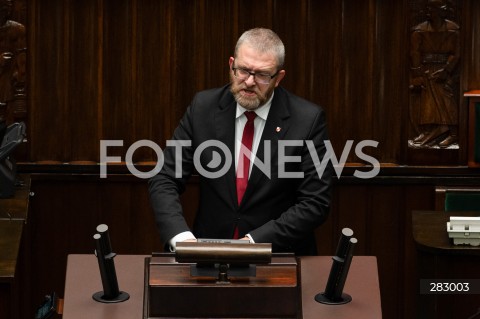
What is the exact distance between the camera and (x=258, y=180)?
13.6 ft

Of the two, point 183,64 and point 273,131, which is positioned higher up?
point 183,64

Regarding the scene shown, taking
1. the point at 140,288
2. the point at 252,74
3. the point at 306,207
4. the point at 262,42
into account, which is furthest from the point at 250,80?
the point at 140,288

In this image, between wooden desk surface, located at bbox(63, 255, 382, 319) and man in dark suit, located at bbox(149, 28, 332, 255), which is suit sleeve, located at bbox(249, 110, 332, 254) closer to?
man in dark suit, located at bbox(149, 28, 332, 255)

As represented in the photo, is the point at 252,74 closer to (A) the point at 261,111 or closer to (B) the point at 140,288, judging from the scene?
(A) the point at 261,111

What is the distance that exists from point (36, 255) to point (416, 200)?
7.03 ft

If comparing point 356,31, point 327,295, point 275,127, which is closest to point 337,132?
point 356,31

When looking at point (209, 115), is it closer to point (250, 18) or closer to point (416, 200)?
point (250, 18)

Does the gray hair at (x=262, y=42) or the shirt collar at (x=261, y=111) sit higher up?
the gray hair at (x=262, y=42)

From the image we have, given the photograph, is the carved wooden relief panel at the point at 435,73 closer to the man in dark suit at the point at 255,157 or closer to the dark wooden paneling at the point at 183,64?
the dark wooden paneling at the point at 183,64

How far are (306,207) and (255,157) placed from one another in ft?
1.00

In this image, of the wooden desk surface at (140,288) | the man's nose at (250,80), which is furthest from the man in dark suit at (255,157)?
the wooden desk surface at (140,288)

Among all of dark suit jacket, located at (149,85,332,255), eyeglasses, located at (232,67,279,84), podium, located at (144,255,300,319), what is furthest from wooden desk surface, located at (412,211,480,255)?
podium, located at (144,255,300,319)

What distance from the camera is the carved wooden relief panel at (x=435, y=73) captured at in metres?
5.65

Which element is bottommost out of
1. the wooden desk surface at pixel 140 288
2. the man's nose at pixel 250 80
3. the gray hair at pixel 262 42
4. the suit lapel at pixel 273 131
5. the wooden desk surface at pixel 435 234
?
the wooden desk surface at pixel 435 234
